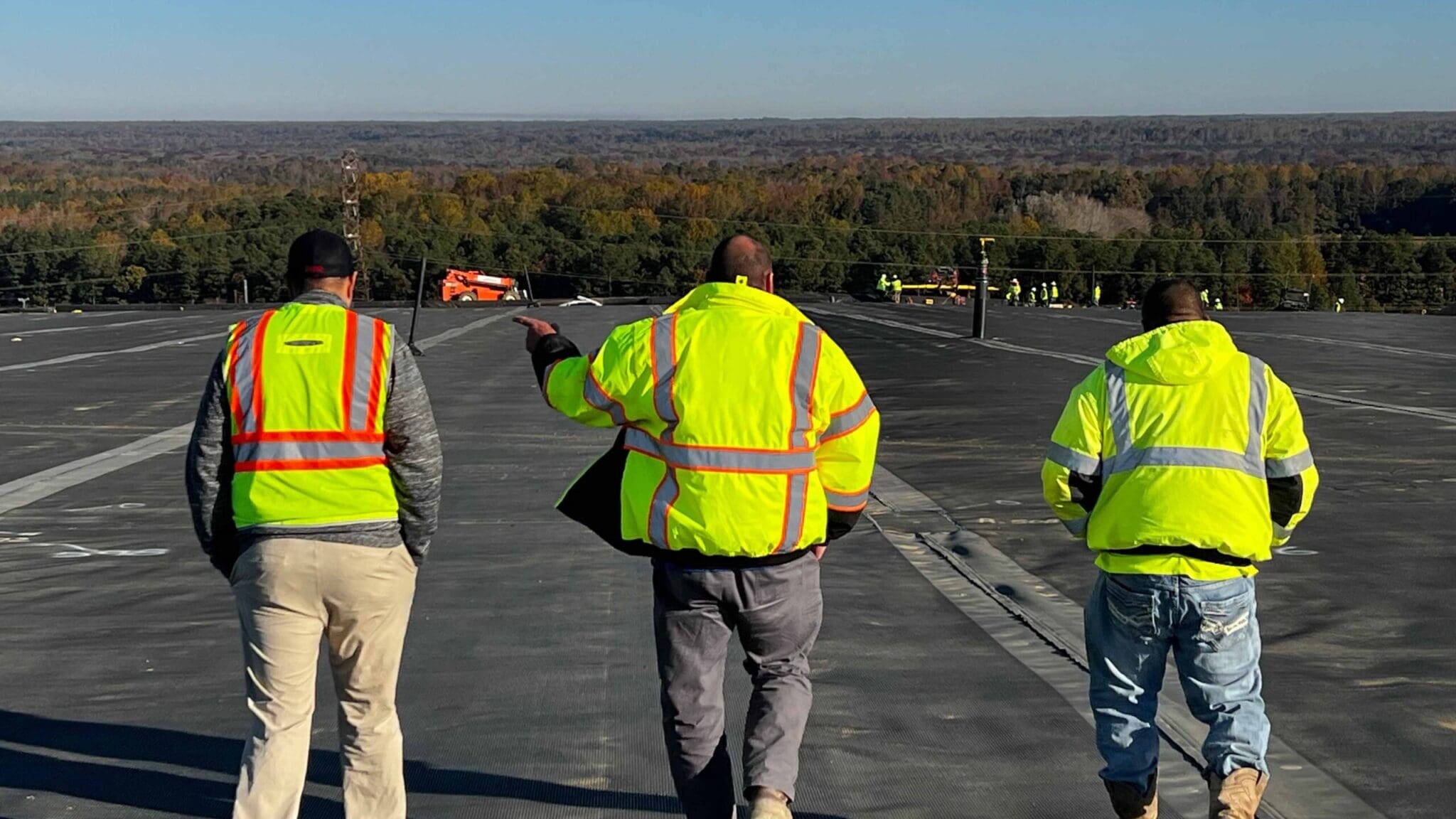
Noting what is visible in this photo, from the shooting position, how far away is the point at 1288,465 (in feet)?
16.9

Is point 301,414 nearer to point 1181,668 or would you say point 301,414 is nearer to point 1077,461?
point 1077,461

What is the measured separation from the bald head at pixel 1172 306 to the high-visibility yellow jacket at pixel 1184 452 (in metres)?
0.06

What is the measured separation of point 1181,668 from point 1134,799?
40 cm

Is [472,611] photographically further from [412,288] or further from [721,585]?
[412,288]

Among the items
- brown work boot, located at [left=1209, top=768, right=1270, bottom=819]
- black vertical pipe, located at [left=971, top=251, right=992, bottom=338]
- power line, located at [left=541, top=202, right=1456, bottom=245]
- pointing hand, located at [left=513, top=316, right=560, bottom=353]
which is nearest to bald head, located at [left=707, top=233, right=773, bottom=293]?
pointing hand, located at [left=513, top=316, right=560, bottom=353]

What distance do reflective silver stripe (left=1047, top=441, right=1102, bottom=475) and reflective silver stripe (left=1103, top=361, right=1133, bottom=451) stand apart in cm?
9

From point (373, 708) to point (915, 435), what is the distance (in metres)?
12.0

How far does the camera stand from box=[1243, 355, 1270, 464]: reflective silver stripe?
510cm

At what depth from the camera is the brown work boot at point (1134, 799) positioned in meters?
5.05

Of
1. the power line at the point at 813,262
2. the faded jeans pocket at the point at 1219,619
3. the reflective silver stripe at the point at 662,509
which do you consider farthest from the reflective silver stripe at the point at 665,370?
the power line at the point at 813,262

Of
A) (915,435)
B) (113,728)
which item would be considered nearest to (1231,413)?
(113,728)

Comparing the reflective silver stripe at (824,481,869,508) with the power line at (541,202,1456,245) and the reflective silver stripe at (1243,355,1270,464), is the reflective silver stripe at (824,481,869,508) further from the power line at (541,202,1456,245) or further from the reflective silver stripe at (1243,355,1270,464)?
the power line at (541,202,1456,245)

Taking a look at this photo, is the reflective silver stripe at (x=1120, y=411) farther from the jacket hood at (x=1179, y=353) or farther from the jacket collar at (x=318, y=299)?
the jacket collar at (x=318, y=299)

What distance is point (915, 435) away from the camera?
16.7 metres
